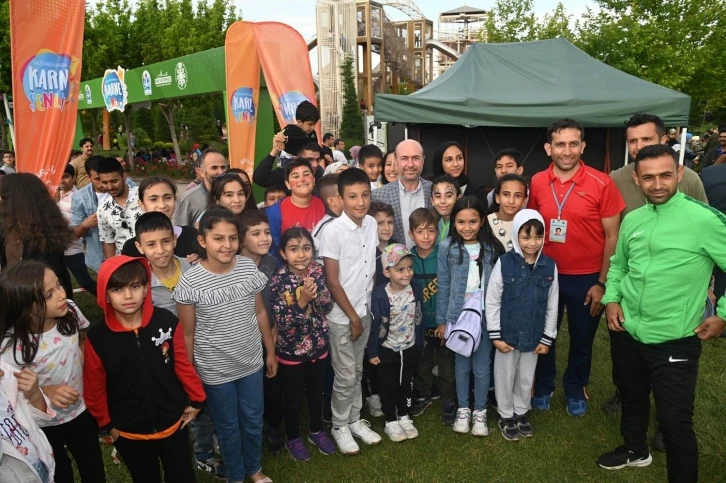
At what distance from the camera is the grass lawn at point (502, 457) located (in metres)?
3.06

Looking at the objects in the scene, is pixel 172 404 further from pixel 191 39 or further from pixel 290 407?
pixel 191 39

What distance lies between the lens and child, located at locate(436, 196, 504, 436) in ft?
11.1

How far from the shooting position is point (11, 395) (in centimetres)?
183

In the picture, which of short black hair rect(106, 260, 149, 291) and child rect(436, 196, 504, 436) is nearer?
short black hair rect(106, 260, 149, 291)

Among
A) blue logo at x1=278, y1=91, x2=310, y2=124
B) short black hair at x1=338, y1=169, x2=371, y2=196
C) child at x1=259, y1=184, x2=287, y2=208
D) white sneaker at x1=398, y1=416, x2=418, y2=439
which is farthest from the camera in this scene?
blue logo at x1=278, y1=91, x2=310, y2=124

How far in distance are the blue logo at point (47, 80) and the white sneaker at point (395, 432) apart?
406 cm

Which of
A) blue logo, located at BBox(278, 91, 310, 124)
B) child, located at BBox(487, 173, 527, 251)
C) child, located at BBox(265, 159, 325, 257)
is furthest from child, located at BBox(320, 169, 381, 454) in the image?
blue logo, located at BBox(278, 91, 310, 124)

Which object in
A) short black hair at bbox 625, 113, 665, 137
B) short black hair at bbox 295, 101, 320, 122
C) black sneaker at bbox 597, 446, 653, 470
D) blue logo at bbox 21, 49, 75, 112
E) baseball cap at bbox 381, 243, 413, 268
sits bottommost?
black sneaker at bbox 597, 446, 653, 470

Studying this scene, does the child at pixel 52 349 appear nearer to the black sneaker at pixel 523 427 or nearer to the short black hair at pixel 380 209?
the short black hair at pixel 380 209

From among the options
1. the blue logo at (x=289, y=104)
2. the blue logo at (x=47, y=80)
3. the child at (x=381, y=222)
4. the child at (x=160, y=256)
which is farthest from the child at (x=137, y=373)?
the blue logo at (x=289, y=104)

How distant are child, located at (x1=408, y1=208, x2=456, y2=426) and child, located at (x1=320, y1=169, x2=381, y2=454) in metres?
0.33

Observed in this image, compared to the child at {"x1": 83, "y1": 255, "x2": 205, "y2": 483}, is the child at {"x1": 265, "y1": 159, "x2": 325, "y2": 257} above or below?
above

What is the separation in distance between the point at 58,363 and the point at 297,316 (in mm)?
1255

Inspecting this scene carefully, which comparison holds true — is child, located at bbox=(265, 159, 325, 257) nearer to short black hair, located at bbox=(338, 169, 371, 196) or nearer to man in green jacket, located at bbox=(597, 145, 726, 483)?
short black hair, located at bbox=(338, 169, 371, 196)
